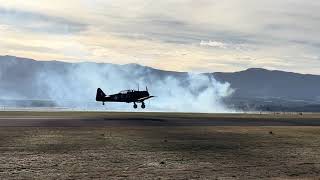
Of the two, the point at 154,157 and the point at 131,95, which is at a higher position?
the point at 131,95

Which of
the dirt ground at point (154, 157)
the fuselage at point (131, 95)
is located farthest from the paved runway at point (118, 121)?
the fuselage at point (131, 95)

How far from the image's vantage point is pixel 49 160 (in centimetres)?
3127

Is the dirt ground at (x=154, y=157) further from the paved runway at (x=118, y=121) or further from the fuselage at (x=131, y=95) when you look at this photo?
the fuselage at (x=131, y=95)

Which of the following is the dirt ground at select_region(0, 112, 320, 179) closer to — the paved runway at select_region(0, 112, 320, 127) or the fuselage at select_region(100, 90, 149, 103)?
the paved runway at select_region(0, 112, 320, 127)

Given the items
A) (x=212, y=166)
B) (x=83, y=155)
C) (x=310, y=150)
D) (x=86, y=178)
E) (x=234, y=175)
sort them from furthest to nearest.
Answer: (x=310, y=150) → (x=83, y=155) → (x=212, y=166) → (x=234, y=175) → (x=86, y=178)

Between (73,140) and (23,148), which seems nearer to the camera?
(23,148)

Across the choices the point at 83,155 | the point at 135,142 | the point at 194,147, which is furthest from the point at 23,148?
the point at 194,147

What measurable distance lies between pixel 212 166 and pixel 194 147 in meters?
9.56

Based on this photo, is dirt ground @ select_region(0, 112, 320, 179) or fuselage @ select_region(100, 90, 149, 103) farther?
fuselage @ select_region(100, 90, 149, 103)

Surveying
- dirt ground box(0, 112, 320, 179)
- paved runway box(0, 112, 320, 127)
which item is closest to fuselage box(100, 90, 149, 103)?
paved runway box(0, 112, 320, 127)

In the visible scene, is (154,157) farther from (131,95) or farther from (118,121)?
(131,95)

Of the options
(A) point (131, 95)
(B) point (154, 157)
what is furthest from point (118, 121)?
(A) point (131, 95)

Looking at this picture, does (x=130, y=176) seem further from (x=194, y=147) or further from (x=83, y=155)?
(x=194, y=147)

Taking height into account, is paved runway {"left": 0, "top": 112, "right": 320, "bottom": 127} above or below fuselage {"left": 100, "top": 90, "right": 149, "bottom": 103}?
below
